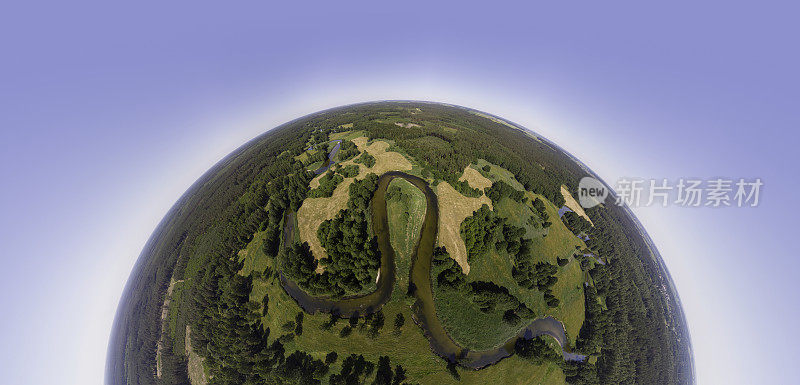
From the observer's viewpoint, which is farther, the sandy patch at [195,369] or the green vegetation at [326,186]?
the green vegetation at [326,186]

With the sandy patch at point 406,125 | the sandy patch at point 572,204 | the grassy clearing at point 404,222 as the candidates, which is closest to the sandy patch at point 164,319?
the grassy clearing at point 404,222

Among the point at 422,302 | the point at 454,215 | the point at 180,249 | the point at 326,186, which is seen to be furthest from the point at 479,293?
the point at 180,249

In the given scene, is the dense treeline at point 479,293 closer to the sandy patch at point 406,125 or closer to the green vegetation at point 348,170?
the green vegetation at point 348,170

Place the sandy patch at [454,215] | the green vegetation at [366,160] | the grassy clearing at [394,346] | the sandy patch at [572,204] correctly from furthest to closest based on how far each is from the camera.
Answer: the sandy patch at [572,204] → the green vegetation at [366,160] → the sandy patch at [454,215] → the grassy clearing at [394,346]

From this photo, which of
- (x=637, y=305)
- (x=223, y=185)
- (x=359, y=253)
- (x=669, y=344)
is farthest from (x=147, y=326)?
(x=669, y=344)

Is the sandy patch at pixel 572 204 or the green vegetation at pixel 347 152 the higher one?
the sandy patch at pixel 572 204

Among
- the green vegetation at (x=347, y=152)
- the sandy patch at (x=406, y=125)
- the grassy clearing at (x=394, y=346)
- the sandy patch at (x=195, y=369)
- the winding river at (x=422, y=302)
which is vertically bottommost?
the sandy patch at (x=195, y=369)
